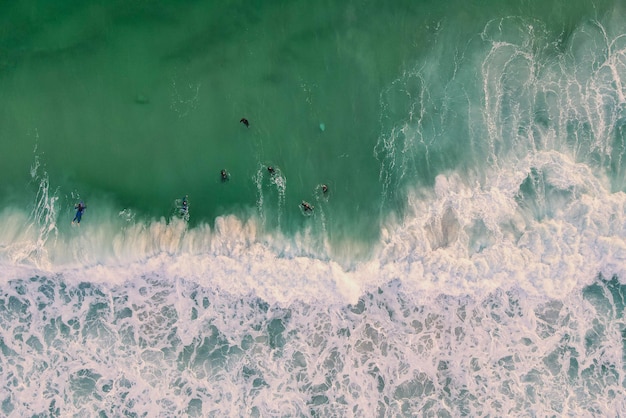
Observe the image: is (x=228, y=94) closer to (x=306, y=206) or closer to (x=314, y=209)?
(x=306, y=206)

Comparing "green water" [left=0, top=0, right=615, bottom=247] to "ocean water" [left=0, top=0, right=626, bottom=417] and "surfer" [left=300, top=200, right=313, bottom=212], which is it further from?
"surfer" [left=300, top=200, right=313, bottom=212]

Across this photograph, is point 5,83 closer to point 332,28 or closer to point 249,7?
point 249,7

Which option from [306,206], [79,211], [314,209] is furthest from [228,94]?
[79,211]

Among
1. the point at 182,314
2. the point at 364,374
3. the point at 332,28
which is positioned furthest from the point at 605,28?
the point at 182,314

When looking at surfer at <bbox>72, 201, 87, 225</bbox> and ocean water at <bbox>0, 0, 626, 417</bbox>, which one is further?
surfer at <bbox>72, 201, 87, 225</bbox>

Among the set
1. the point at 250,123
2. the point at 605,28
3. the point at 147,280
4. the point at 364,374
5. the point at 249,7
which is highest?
the point at 249,7

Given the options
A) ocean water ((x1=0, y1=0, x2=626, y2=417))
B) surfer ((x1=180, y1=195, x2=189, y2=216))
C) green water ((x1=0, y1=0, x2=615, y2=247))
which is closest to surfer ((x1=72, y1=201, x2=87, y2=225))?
ocean water ((x1=0, y1=0, x2=626, y2=417))
